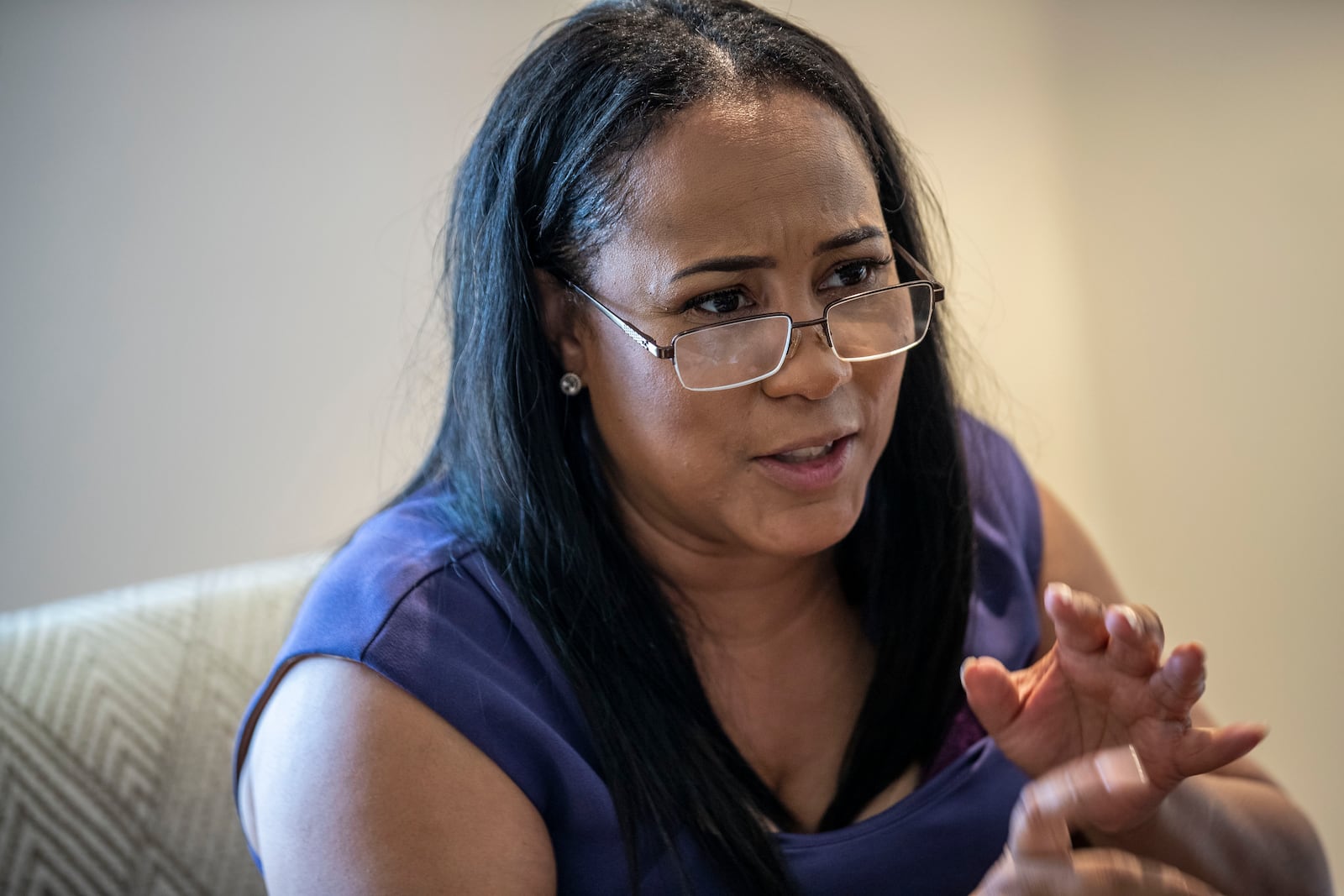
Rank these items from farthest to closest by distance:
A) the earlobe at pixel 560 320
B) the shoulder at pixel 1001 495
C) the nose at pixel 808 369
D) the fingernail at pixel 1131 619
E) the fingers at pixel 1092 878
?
the shoulder at pixel 1001 495 → the earlobe at pixel 560 320 → the nose at pixel 808 369 → the fingernail at pixel 1131 619 → the fingers at pixel 1092 878

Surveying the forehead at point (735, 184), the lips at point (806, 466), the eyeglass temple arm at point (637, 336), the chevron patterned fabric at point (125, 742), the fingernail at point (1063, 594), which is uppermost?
the forehead at point (735, 184)

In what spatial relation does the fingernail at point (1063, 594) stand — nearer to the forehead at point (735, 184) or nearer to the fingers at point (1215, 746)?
the fingers at point (1215, 746)

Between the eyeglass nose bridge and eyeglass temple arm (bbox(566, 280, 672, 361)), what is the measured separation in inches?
4.5

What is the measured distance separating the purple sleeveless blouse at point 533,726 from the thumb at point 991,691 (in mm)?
149

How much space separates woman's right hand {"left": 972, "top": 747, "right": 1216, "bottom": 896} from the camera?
887 mm

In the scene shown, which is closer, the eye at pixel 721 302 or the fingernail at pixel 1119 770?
the fingernail at pixel 1119 770

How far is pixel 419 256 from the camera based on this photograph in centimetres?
216

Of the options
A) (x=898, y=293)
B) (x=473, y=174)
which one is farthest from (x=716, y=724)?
(x=473, y=174)

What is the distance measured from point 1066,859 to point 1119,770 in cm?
11

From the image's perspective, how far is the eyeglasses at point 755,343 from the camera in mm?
1090

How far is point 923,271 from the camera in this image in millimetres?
1268

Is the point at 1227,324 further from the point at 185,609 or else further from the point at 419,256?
the point at 185,609

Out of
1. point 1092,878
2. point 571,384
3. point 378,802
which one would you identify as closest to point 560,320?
point 571,384

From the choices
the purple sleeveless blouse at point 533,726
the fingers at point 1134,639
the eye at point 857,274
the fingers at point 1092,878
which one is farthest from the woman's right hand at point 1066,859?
the eye at point 857,274
